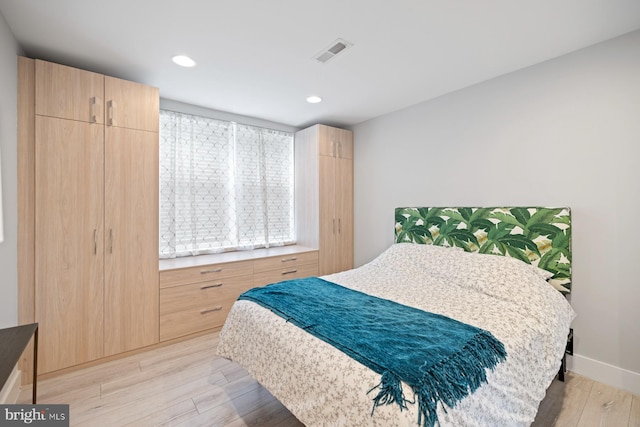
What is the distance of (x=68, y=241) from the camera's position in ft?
7.06

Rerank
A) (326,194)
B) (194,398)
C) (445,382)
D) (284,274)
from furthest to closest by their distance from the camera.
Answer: (326,194), (284,274), (194,398), (445,382)

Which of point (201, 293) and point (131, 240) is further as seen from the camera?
point (201, 293)

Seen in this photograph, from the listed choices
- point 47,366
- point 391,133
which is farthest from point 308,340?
point 391,133

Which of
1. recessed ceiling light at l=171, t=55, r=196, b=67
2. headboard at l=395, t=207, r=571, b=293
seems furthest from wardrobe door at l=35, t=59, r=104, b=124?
headboard at l=395, t=207, r=571, b=293

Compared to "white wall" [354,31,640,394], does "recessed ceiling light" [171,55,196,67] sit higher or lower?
higher

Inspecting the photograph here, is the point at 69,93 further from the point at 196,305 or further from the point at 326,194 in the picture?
the point at 326,194

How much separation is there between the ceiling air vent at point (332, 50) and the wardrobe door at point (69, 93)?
1799 mm

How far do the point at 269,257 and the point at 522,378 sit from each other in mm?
2445

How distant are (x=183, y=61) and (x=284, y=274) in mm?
2349

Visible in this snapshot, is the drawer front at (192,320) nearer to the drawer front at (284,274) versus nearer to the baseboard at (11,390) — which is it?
the drawer front at (284,274)

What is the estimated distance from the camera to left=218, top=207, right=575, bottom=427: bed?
116 centimetres

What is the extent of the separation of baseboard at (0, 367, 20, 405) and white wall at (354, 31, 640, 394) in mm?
3672

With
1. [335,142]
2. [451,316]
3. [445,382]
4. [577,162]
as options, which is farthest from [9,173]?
[577,162]

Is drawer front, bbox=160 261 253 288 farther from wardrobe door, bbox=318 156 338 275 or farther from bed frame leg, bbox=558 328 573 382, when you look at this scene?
bed frame leg, bbox=558 328 573 382
